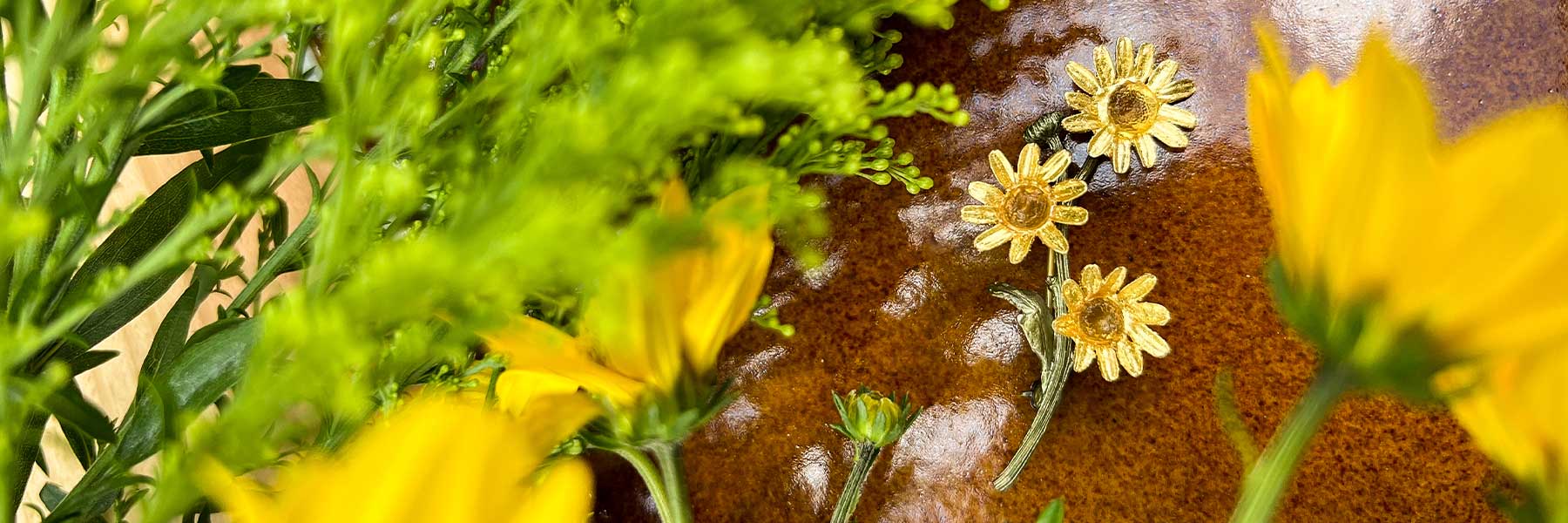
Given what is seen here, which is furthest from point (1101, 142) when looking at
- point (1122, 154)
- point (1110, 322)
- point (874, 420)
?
point (874, 420)

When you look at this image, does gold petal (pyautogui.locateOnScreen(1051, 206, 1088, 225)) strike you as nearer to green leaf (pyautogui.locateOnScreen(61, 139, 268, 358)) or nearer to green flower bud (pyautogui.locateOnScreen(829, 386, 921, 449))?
green flower bud (pyautogui.locateOnScreen(829, 386, 921, 449))

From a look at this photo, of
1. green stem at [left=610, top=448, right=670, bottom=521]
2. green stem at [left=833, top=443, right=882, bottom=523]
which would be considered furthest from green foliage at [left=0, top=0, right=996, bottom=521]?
green stem at [left=833, top=443, right=882, bottom=523]

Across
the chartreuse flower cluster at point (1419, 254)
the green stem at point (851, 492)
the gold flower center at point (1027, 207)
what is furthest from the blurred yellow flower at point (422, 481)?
the gold flower center at point (1027, 207)

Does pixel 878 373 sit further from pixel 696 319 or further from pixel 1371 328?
pixel 1371 328

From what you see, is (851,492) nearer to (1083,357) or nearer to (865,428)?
(865,428)

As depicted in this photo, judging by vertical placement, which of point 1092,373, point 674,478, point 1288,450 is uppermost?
point 1288,450

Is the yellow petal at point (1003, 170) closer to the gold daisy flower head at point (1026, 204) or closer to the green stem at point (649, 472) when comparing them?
the gold daisy flower head at point (1026, 204)

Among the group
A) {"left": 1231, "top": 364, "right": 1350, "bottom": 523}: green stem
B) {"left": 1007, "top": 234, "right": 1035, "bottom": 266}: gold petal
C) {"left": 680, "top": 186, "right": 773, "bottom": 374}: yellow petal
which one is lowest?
{"left": 1007, "top": 234, "right": 1035, "bottom": 266}: gold petal
